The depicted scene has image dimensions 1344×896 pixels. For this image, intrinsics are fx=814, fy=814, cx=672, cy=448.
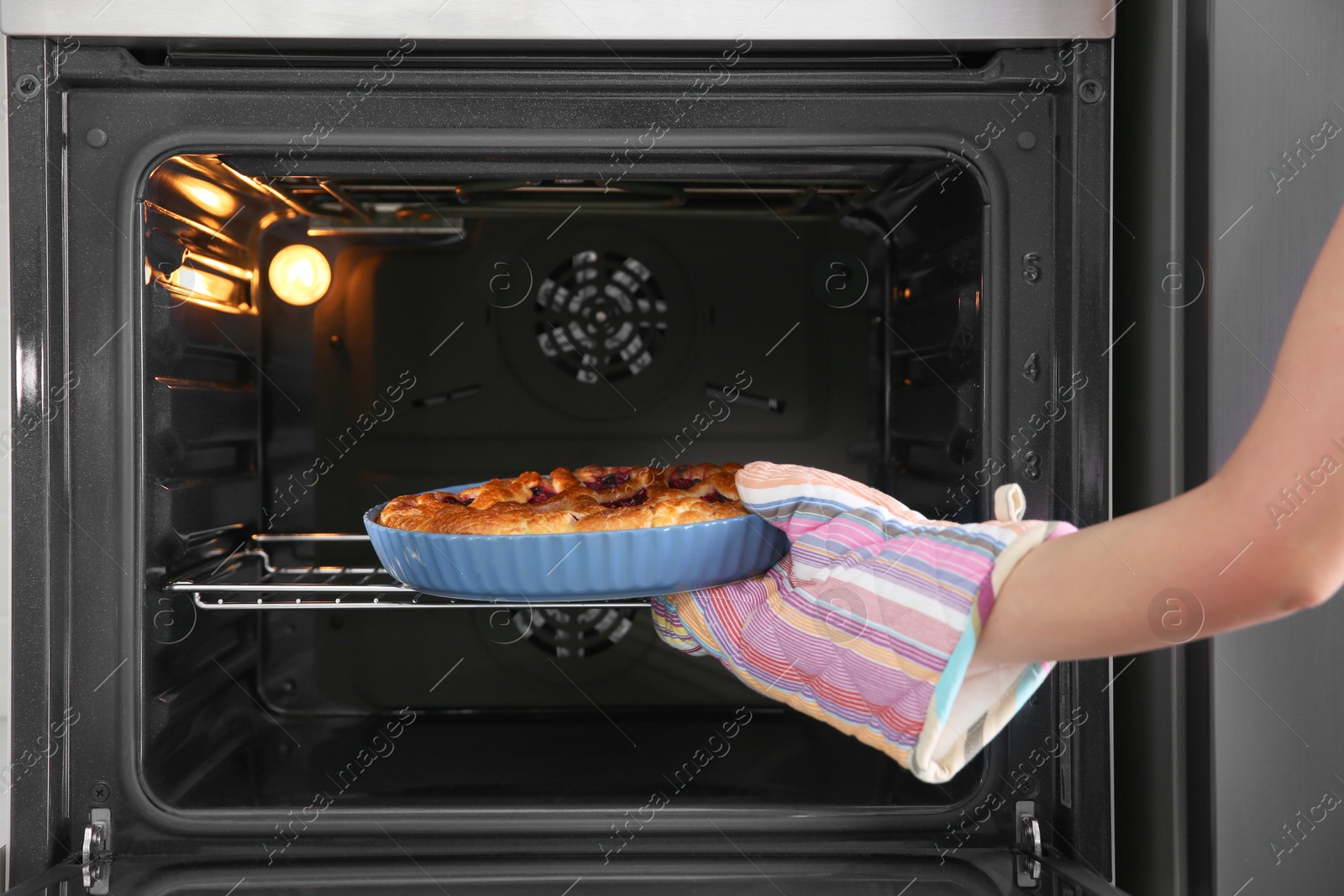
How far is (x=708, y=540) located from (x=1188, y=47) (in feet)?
2.29

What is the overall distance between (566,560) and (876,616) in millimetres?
287

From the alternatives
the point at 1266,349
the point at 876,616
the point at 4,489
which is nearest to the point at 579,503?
the point at 876,616

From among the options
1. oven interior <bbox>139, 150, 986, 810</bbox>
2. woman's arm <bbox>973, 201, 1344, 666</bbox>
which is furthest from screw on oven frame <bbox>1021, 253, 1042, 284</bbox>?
woman's arm <bbox>973, 201, 1344, 666</bbox>

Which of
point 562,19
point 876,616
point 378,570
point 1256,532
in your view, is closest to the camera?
point 1256,532

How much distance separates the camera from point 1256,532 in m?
0.47

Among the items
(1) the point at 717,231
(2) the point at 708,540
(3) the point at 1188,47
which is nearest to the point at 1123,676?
(2) the point at 708,540

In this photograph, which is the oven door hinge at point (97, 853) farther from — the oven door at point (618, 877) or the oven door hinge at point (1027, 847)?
the oven door hinge at point (1027, 847)

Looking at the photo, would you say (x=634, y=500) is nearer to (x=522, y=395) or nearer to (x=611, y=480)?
(x=611, y=480)

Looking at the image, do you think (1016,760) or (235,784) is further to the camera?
(235,784)

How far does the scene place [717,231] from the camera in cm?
122

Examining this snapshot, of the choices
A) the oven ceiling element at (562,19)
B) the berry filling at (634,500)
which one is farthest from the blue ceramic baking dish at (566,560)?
the oven ceiling element at (562,19)

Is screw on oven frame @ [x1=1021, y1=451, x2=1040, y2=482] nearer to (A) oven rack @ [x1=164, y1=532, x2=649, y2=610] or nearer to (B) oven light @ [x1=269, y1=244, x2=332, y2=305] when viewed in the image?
(A) oven rack @ [x1=164, y1=532, x2=649, y2=610]

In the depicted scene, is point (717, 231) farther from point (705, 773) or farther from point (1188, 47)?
point (705, 773)

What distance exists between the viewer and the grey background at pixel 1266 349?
80 centimetres
